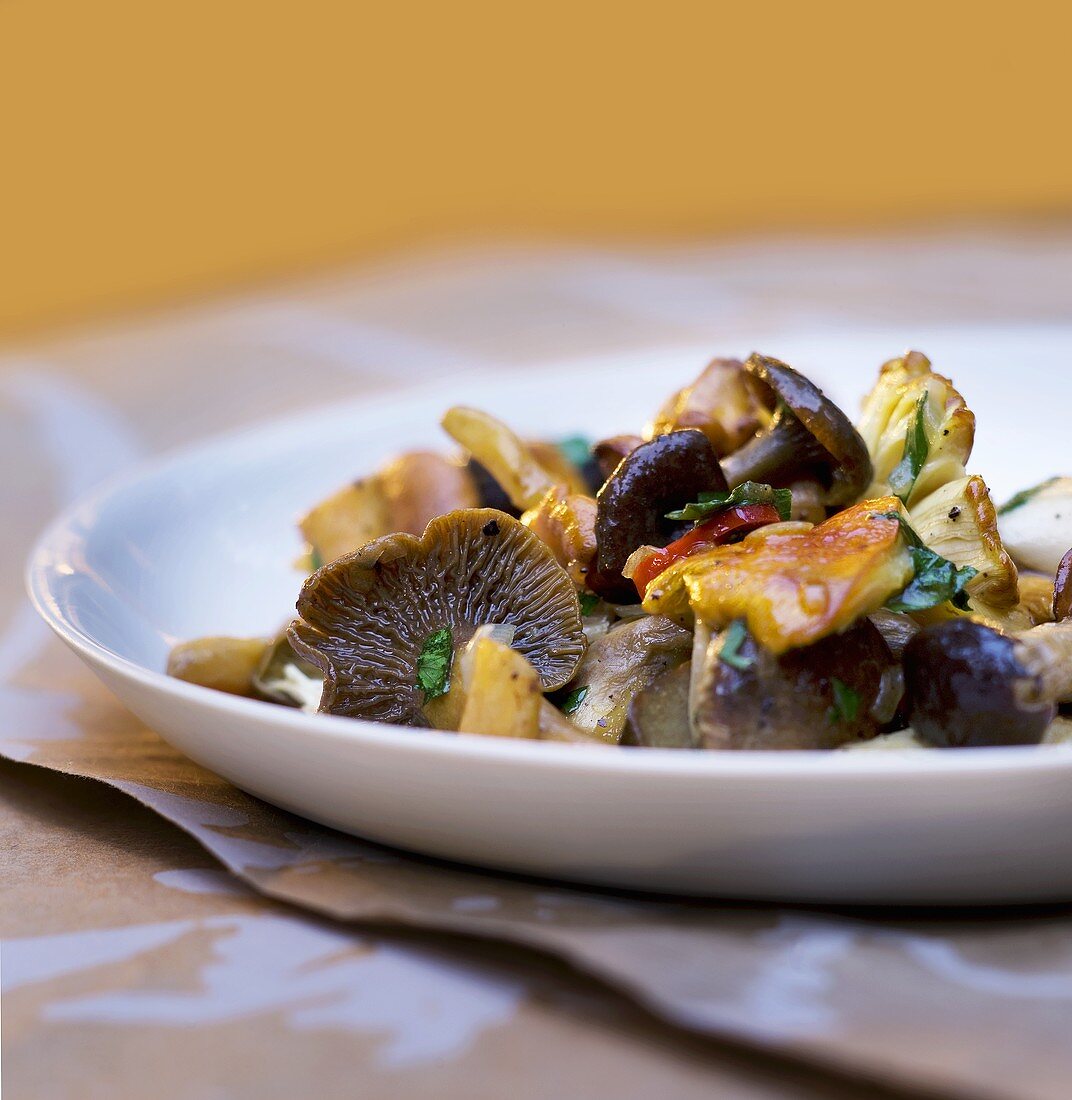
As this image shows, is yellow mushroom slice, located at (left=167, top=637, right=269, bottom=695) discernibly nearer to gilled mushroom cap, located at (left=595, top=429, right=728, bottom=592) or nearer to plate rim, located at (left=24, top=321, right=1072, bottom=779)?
plate rim, located at (left=24, top=321, right=1072, bottom=779)

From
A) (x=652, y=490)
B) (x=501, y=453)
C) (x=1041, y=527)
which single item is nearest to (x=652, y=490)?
(x=652, y=490)

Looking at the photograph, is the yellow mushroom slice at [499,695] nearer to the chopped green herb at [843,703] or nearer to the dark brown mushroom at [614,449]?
the chopped green herb at [843,703]

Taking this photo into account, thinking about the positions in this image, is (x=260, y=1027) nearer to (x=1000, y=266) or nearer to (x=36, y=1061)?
(x=36, y=1061)

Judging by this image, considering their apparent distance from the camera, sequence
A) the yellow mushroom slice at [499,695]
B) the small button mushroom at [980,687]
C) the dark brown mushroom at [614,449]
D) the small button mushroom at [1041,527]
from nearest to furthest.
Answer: the small button mushroom at [980,687] < the yellow mushroom slice at [499,695] < the small button mushroom at [1041,527] < the dark brown mushroom at [614,449]

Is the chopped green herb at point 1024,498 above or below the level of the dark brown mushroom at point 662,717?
above

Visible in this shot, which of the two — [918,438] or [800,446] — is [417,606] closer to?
[800,446]

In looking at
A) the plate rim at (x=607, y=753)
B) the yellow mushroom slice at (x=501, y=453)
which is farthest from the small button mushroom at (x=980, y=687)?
the yellow mushroom slice at (x=501, y=453)

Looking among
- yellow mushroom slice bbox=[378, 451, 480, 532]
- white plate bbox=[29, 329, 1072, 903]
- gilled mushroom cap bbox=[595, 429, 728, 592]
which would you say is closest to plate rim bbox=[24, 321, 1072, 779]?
white plate bbox=[29, 329, 1072, 903]
